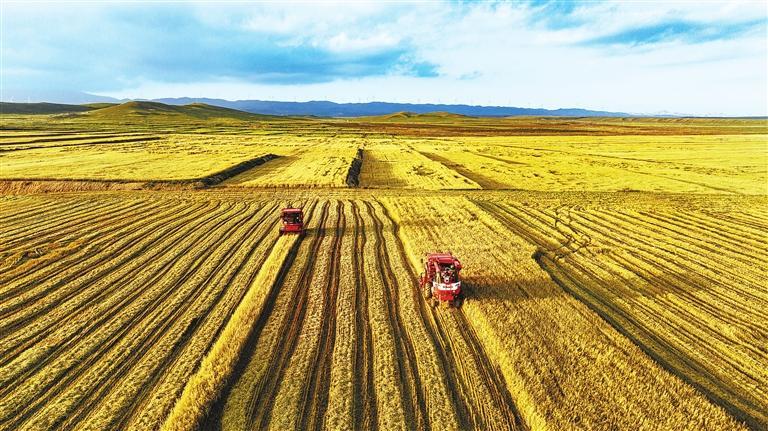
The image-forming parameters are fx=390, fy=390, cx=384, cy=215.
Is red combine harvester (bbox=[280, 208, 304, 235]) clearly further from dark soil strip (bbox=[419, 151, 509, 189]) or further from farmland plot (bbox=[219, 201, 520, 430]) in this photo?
dark soil strip (bbox=[419, 151, 509, 189])

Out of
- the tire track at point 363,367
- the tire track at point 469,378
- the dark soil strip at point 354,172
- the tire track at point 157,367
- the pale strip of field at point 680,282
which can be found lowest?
the dark soil strip at point 354,172

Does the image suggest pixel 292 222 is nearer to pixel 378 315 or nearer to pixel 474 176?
pixel 378 315

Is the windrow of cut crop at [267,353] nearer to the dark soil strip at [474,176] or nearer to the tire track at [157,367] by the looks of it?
the tire track at [157,367]

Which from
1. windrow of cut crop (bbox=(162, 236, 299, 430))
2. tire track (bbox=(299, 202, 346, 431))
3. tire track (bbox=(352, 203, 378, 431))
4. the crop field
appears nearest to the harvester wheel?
the crop field

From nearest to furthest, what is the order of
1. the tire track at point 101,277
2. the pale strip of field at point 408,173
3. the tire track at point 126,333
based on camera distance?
the tire track at point 126,333 → the tire track at point 101,277 → the pale strip of field at point 408,173

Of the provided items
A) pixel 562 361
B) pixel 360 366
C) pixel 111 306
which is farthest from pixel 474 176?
pixel 111 306

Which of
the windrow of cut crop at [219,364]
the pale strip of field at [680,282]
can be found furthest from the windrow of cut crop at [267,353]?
the pale strip of field at [680,282]
